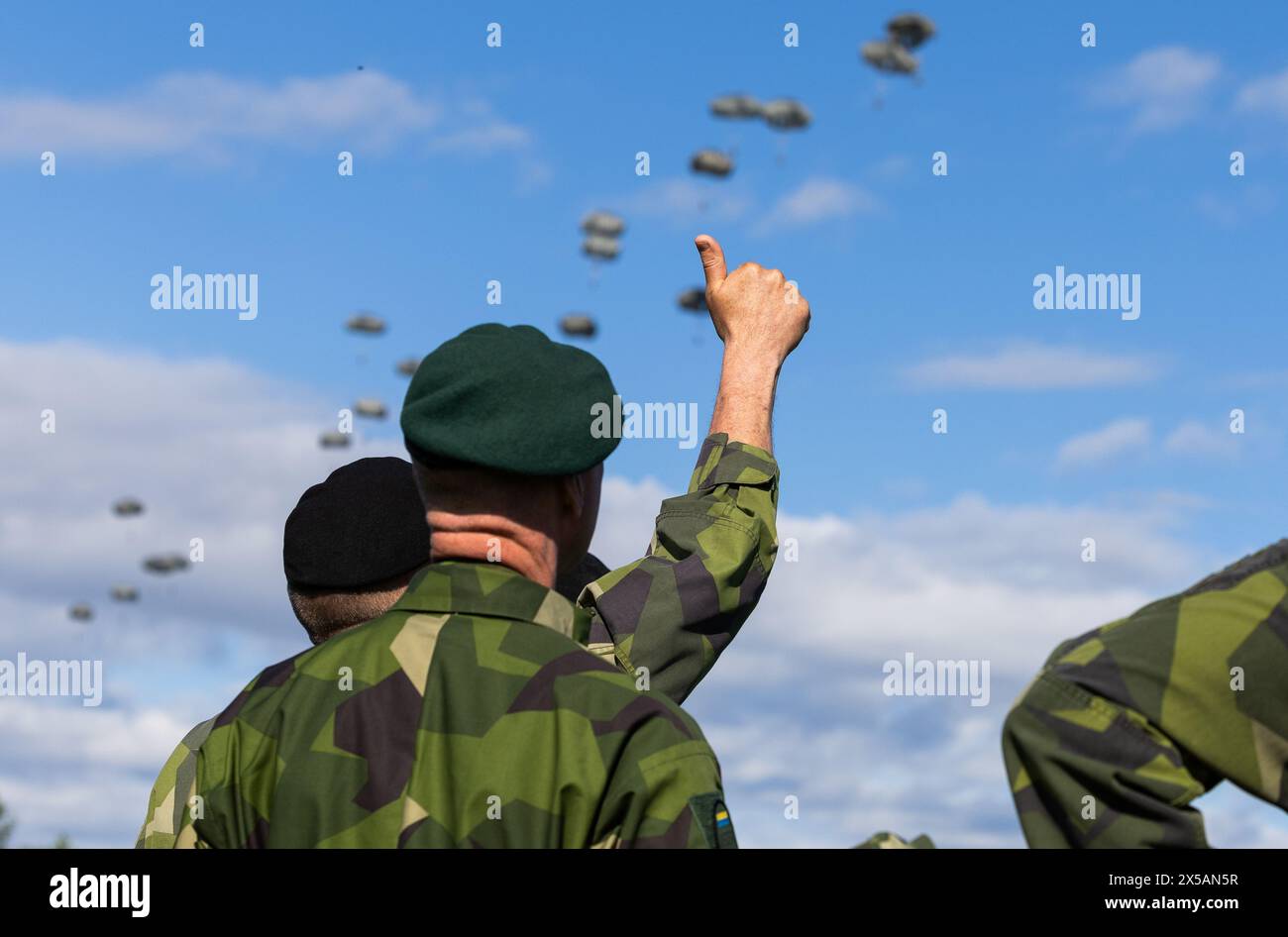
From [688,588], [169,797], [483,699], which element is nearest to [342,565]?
[169,797]

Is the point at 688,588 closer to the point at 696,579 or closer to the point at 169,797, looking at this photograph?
the point at 696,579

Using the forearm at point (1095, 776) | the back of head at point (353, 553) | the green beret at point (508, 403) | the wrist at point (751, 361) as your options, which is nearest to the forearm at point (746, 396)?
the wrist at point (751, 361)

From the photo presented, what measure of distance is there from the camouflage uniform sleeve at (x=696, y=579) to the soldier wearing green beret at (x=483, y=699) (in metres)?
0.73

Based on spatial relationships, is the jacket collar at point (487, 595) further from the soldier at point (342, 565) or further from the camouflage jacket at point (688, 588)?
the soldier at point (342, 565)

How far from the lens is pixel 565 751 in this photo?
4.14 m

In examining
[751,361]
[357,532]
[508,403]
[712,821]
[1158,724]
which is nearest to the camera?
[1158,724]

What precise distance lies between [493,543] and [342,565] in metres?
1.70

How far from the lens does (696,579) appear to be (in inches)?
219

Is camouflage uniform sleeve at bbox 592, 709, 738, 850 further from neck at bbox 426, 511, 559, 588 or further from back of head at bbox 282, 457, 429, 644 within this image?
back of head at bbox 282, 457, 429, 644

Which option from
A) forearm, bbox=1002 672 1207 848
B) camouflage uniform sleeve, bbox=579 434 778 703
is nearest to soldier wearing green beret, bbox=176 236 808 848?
camouflage uniform sleeve, bbox=579 434 778 703

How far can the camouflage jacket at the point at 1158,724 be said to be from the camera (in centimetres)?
342

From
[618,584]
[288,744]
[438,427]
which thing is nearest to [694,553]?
[618,584]
